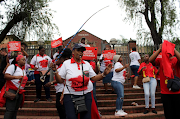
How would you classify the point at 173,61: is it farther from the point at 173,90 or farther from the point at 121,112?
the point at 121,112

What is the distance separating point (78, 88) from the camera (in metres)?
2.88

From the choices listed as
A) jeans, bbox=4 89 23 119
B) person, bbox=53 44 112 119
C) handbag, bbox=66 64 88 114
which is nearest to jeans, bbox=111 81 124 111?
person, bbox=53 44 112 119

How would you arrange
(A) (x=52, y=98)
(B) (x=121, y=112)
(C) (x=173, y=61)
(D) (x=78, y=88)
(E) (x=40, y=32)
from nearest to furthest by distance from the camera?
(D) (x=78, y=88) → (C) (x=173, y=61) → (B) (x=121, y=112) → (A) (x=52, y=98) → (E) (x=40, y=32)

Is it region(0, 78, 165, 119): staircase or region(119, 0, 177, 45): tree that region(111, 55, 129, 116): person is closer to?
region(0, 78, 165, 119): staircase

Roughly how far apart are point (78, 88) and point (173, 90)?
198 cm

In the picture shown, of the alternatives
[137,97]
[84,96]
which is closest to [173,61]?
[84,96]

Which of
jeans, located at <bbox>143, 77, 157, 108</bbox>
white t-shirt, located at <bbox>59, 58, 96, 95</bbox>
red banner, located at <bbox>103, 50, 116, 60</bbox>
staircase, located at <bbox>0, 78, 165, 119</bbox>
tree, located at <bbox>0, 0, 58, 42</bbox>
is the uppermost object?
tree, located at <bbox>0, 0, 58, 42</bbox>

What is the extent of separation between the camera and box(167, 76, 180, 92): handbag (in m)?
3.21

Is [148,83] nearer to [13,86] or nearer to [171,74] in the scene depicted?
[171,74]

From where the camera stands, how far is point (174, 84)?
3.25 m

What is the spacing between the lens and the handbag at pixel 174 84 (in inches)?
126

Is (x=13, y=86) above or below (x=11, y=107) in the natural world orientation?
above

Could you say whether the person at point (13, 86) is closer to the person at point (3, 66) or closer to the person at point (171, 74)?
the person at point (3, 66)

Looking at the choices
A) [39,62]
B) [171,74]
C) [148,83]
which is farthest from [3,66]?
[148,83]
